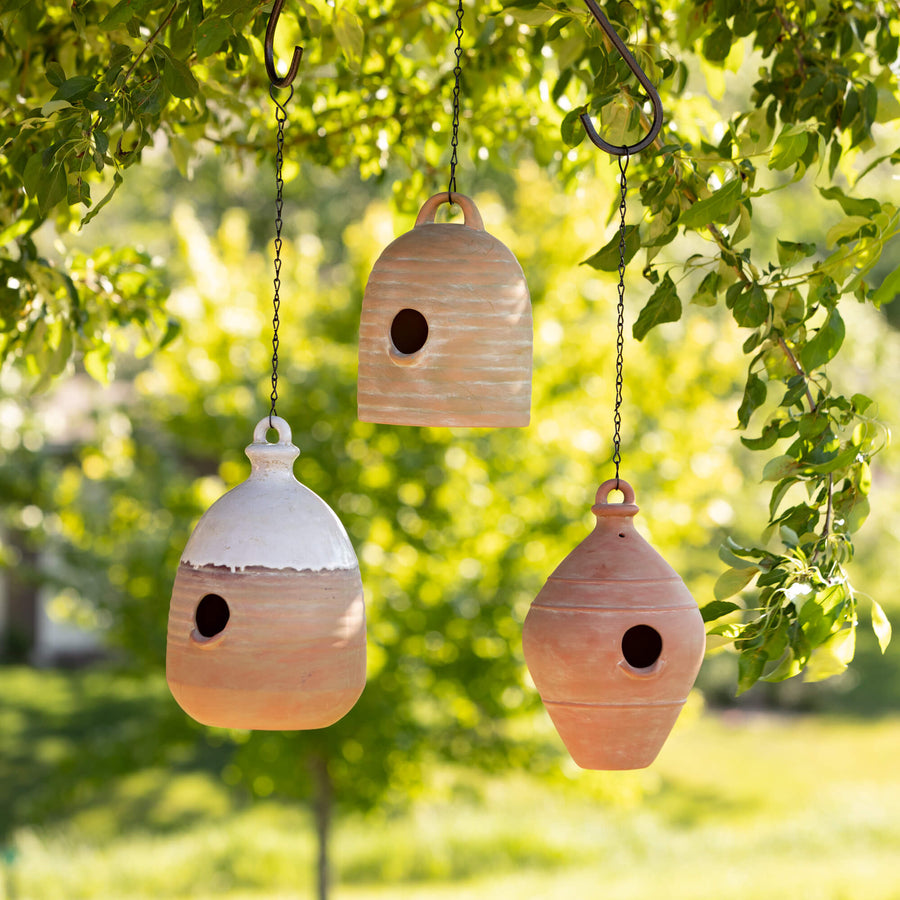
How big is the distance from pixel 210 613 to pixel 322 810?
4.31 meters

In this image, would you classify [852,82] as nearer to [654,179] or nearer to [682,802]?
[654,179]

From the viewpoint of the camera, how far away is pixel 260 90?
3355 mm

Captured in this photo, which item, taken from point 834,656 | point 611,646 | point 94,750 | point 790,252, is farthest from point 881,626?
point 94,750

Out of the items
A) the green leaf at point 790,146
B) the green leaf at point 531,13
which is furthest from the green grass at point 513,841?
the green leaf at point 531,13

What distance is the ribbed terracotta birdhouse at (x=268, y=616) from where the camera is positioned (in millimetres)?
2035

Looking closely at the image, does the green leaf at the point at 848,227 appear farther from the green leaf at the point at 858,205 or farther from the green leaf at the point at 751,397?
the green leaf at the point at 751,397

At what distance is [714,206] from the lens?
2.05m

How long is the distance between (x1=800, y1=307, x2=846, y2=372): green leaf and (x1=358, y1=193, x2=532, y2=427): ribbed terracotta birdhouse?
1.74 feet

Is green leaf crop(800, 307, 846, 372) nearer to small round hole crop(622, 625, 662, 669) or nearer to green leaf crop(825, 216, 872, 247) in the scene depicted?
green leaf crop(825, 216, 872, 247)

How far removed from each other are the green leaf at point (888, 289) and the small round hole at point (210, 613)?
51.5 inches

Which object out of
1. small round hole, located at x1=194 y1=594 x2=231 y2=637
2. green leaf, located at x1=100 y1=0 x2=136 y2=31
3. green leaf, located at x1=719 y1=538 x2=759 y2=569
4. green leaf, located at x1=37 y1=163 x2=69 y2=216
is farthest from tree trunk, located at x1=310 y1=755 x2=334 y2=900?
green leaf, located at x1=100 y1=0 x2=136 y2=31

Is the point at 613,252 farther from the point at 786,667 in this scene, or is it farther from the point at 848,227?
the point at 786,667

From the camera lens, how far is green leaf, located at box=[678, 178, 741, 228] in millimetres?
2031

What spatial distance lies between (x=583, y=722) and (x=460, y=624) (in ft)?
11.9
